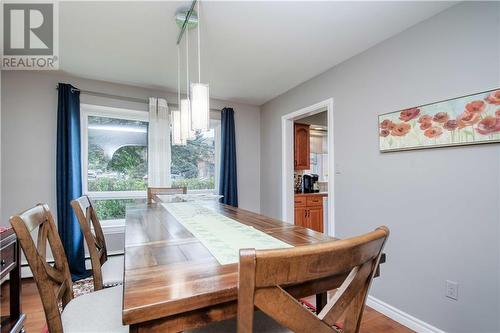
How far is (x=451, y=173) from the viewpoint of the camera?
1659mm

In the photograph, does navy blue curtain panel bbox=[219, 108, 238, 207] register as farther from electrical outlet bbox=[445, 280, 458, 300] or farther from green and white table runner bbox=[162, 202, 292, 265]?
electrical outlet bbox=[445, 280, 458, 300]

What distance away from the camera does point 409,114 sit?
1.90m

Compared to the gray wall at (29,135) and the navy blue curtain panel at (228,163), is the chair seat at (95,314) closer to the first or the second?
the gray wall at (29,135)

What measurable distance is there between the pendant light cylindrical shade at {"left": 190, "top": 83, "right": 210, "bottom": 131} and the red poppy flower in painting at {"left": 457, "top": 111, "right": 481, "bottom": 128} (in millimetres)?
1685

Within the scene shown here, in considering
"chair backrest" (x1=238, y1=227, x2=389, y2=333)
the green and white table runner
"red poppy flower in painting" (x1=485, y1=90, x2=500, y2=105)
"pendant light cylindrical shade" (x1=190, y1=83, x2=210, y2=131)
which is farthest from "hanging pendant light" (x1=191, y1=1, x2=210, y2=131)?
"red poppy flower in painting" (x1=485, y1=90, x2=500, y2=105)

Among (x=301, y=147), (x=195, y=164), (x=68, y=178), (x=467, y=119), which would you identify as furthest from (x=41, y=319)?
(x=301, y=147)

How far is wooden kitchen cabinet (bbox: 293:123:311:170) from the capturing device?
13.6ft

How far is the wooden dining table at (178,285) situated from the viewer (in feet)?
1.92

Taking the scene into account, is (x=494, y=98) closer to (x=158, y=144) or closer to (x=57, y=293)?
(x=57, y=293)

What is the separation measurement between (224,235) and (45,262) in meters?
0.73

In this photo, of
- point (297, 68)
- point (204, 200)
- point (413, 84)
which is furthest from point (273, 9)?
point (204, 200)

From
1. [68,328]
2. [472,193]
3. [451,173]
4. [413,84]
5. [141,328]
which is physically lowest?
[68,328]

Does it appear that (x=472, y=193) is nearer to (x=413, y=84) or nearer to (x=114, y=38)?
(x=413, y=84)

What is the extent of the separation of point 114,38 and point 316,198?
341cm
